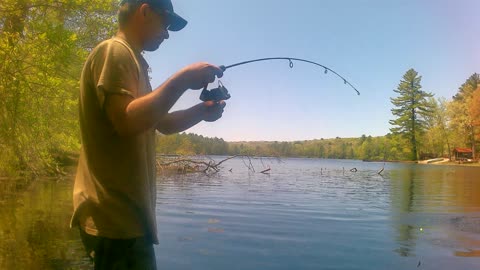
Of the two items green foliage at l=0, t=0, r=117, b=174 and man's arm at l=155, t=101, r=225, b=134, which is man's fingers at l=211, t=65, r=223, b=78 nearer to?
man's arm at l=155, t=101, r=225, b=134

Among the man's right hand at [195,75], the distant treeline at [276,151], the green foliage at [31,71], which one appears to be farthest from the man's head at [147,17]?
the distant treeline at [276,151]

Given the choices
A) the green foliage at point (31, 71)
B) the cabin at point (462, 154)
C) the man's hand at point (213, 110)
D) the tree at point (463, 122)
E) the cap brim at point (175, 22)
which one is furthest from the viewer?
the cabin at point (462, 154)

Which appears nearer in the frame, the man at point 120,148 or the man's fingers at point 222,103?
the man at point 120,148

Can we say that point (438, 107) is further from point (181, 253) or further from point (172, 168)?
point (181, 253)

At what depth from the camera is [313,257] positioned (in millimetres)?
8867

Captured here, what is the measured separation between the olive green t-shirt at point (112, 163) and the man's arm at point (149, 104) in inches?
2.6

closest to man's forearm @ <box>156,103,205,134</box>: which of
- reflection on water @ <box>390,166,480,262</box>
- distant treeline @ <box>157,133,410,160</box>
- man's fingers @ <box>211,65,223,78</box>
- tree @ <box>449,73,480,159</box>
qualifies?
man's fingers @ <box>211,65,223,78</box>

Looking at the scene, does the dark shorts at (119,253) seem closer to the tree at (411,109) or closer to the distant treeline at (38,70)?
the distant treeline at (38,70)

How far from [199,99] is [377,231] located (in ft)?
35.8

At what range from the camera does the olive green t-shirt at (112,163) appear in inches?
81.7

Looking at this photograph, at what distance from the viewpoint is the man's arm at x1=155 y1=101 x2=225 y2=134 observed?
2.48 meters

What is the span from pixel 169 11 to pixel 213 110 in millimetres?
601

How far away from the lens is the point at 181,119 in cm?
262

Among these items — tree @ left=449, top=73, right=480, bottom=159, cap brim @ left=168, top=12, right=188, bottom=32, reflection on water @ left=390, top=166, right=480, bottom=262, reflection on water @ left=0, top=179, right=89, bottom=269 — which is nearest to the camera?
cap brim @ left=168, top=12, right=188, bottom=32
